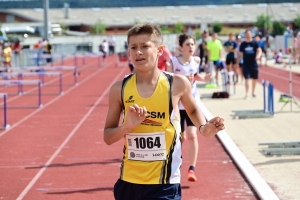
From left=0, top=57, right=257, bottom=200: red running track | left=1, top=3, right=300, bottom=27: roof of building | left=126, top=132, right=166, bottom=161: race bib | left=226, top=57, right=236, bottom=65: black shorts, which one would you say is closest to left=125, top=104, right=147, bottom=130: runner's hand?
left=126, top=132, right=166, bottom=161: race bib

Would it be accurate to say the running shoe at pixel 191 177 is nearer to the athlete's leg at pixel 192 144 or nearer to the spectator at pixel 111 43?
the athlete's leg at pixel 192 144

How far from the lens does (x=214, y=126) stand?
4992 mm

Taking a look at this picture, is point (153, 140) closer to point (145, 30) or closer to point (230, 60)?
point (145, 30)

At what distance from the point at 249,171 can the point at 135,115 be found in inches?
209

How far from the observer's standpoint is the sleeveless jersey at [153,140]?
5.00 metres

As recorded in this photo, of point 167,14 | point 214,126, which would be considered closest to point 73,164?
point 214,126

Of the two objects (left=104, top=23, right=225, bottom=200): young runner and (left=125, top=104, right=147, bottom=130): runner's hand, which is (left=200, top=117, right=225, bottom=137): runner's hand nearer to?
(left=104, top=23, right=225, bottom=200): young runner

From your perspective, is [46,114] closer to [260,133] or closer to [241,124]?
[241,124]

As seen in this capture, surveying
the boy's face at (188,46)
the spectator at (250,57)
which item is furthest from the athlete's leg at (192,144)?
the spectator at (250,57)

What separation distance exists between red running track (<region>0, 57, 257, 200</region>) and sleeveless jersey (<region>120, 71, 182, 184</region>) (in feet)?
11.6

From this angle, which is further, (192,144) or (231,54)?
(231,54)

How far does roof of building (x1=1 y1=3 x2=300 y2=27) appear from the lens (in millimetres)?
105750

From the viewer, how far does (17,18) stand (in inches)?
4168

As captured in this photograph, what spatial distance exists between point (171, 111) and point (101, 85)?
2395 centimetres
